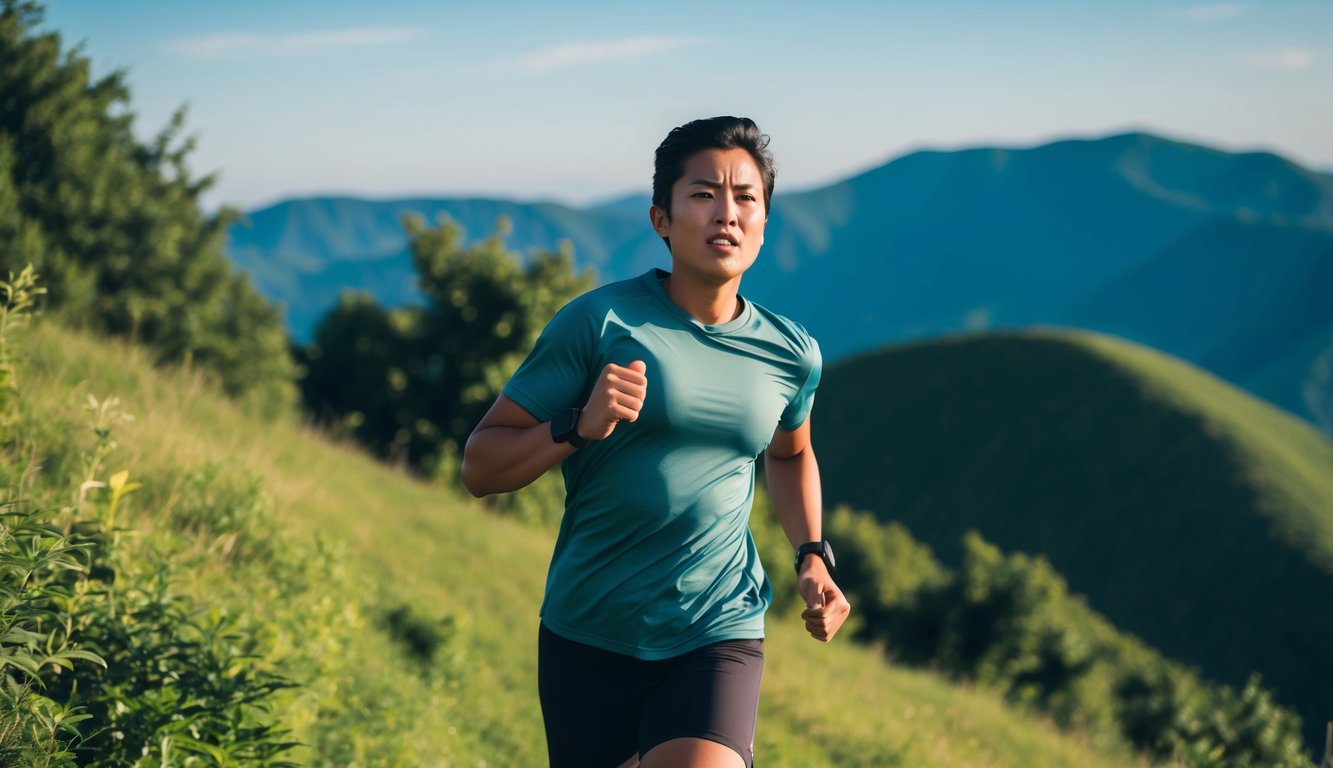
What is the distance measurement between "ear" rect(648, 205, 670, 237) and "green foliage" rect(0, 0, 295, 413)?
21.5 meters

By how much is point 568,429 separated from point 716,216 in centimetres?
79

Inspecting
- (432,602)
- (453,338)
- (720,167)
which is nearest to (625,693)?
(720,167)

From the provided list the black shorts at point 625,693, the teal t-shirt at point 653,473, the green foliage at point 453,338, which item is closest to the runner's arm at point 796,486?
the teal t-shirt at point 653,473

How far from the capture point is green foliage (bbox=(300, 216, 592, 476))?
34.1 meters

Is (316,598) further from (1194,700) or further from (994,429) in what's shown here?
(994,429)

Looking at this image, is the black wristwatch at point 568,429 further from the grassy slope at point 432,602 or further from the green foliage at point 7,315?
the green foliage at point 7,315

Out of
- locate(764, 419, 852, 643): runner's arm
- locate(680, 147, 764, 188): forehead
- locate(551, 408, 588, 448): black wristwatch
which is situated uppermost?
locate(680, 147, 764, 188): forehead

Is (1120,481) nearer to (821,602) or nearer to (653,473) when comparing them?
(821,602)

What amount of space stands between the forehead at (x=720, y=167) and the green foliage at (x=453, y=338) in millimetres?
29191

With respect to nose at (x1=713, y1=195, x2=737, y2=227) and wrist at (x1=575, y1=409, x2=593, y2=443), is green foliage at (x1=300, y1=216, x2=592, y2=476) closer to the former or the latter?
nose at (x1=713, y1=195, x2=737, y2=227)

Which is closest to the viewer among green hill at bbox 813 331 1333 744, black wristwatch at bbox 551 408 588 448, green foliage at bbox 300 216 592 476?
black wristwatch at bbox 551 408 588 448

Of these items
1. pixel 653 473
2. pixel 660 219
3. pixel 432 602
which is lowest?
pixel 432 602

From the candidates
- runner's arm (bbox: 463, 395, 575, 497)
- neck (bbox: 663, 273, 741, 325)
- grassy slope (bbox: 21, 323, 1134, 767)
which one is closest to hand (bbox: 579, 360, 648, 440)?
runner's arm (bbox: 463, 395, 575, 497)

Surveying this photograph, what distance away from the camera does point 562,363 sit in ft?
9.83
